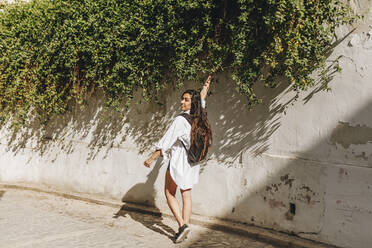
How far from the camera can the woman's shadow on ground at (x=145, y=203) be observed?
5.94m

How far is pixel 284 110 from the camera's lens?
486 centimetres

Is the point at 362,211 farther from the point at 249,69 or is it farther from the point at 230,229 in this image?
the point at 249,69

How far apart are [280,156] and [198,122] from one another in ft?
3.97

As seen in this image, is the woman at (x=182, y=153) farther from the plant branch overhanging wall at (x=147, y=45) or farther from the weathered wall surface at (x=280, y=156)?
the weathered wall surface at (x=280, y=156)

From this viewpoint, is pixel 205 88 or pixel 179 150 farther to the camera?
pixel 205 88

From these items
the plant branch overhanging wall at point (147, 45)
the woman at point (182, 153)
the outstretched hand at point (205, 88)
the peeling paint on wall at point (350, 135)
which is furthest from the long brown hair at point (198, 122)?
the peeling paint on wall at point (350, 135)

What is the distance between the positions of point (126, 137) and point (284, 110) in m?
3.15

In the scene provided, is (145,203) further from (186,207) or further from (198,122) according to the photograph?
(198,122)

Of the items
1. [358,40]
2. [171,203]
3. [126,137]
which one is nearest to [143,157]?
[126,137]

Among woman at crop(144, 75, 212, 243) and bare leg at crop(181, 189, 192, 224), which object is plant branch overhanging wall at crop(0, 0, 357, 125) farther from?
bare leg at crop(181, 189, 192, 224)

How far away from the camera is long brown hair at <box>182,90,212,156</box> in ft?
15.7

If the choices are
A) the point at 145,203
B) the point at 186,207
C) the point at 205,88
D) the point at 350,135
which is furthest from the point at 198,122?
the point at 145,203

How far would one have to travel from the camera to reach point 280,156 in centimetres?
489

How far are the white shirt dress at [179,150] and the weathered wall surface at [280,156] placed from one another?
0.86 metres
